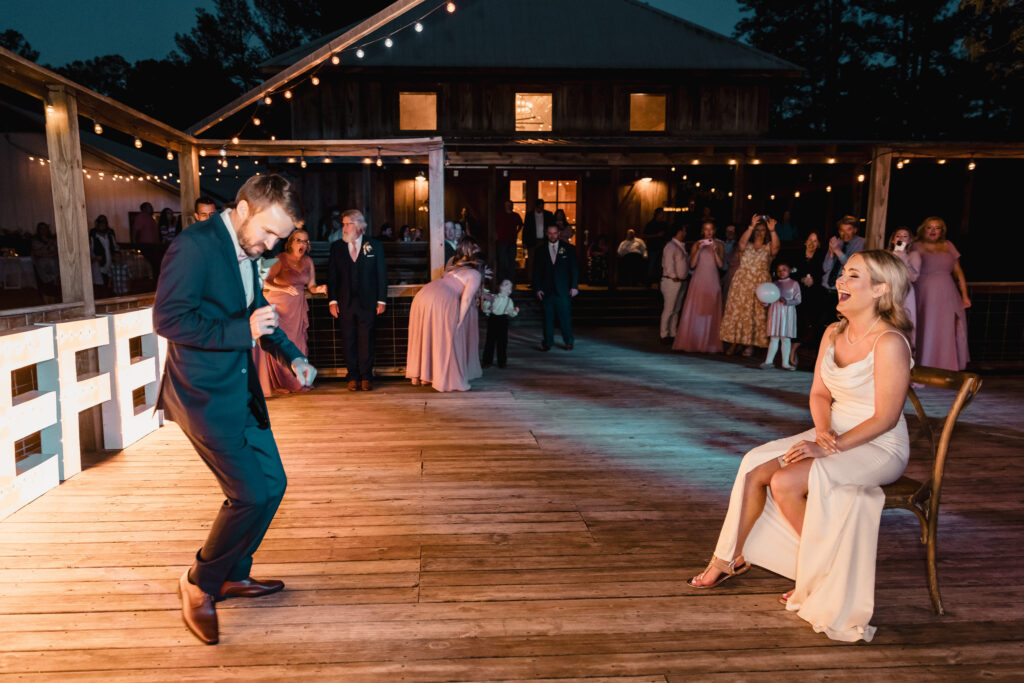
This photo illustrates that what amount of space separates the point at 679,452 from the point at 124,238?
1844cm

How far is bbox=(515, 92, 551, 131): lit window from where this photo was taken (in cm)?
1454

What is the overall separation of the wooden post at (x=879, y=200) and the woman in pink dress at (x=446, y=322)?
493 centimetres

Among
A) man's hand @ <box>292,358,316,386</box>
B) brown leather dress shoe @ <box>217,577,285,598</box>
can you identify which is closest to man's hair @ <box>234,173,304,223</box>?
man's hand @ <box>292,358,316,386</box>

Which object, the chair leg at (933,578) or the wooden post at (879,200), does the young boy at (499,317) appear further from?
the chair leg at (933,578)

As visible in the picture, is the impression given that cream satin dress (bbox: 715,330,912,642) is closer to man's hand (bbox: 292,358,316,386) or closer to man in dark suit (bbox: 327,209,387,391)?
man's hand (bbox: 292,358,316,386)

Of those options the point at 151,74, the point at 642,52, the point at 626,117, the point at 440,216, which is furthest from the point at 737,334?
the point at 151,74

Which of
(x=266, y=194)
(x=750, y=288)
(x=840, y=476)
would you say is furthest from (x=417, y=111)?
(x=840, y=476)

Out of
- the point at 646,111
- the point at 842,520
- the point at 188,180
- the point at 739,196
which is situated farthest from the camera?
the point at 646,111

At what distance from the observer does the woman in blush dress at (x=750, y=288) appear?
8.52 metres

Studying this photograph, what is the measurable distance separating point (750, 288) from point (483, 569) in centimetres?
673

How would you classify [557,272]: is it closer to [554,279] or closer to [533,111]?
[554,279]

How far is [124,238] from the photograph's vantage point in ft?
60.2

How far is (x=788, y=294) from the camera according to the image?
8031mm

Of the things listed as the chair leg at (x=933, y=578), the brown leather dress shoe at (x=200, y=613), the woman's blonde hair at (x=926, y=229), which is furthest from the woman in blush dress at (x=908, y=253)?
the brown leather dress shoe at (x=200, y=613)
